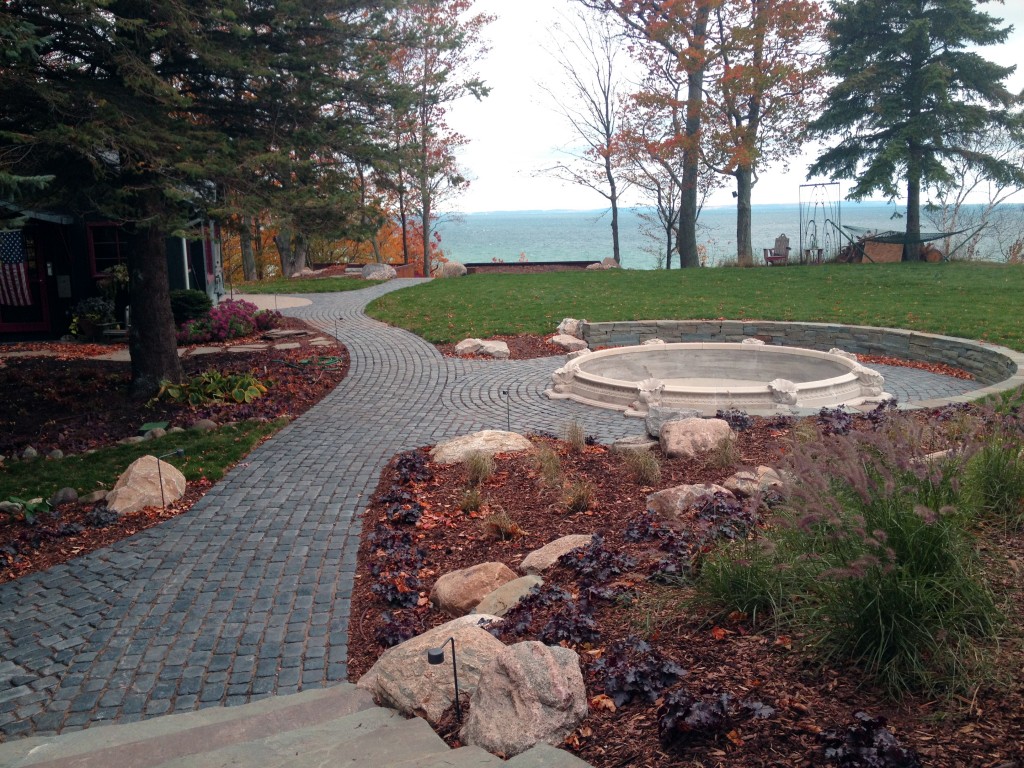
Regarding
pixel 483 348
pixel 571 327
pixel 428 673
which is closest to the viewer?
pixel 428 673

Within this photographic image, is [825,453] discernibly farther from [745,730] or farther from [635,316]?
[635,316]

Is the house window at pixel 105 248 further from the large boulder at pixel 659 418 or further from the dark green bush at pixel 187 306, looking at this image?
the large boulder at pixel 659 418

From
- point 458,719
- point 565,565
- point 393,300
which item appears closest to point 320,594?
point 565,565

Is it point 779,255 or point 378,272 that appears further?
point 378,272

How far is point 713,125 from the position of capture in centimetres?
2577

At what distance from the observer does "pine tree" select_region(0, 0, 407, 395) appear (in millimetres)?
7775

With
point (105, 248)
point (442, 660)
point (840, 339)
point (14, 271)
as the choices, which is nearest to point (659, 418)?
point (442, 660)

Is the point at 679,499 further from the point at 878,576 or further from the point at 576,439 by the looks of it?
the point at 878,576

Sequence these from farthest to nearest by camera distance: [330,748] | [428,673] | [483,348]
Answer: [483,348], [428,673], [330,748]

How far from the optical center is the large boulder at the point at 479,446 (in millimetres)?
7707

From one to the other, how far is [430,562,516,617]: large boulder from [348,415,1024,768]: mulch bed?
0.13 meters

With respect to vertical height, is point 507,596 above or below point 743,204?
below

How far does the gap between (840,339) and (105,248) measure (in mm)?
14666

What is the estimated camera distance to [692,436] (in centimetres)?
720
